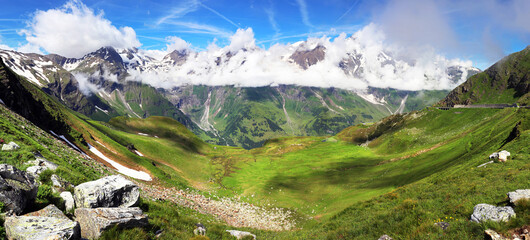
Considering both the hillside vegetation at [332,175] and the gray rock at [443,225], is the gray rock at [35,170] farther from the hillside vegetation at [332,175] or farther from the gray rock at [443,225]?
the gray rock at [443,225]

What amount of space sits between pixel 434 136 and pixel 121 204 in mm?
124367

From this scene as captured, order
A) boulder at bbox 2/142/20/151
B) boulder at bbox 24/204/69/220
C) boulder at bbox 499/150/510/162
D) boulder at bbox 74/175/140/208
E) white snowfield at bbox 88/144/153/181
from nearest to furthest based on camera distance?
boulder at bbox 24/204/69/220 → boulder at bbox 74/175/140/208 → boulder at bbox 2/142/20/151 → boulder at bbox 499/150/510/162 → white snowfield at bbox 88/144/153/181

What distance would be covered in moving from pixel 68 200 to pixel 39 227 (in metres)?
4.02

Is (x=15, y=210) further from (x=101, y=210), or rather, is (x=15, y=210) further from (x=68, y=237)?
(x=101, y=210)

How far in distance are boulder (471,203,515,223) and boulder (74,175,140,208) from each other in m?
20.1

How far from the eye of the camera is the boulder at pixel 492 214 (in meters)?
11.5

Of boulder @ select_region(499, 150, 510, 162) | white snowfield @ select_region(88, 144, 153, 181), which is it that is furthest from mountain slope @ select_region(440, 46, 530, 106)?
white snowfield @ select_region(88, 144, 153, 181)

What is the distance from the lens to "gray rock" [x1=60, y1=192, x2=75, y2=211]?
1183cm

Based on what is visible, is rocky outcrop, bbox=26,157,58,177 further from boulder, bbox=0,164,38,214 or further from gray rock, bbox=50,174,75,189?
boulder, bbox=0,164,38,214

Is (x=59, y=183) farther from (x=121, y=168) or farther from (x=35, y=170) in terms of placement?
(x=121, y=168)

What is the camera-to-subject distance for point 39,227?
8.54m

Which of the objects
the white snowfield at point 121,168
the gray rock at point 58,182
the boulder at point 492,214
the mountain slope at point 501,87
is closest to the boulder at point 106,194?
the gray rock at point 58,182

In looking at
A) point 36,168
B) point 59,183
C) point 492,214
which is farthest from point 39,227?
point 492,214

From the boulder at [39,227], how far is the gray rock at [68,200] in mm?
2513
